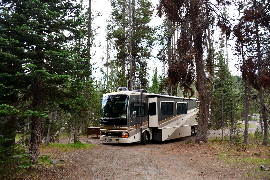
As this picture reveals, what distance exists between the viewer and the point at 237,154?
10.7 meters

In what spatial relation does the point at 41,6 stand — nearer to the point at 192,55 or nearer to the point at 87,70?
the point at 87,70

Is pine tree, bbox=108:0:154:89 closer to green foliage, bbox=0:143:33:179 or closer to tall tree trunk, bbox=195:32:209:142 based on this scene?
tall tree trunk, bbox=195:32:209:142

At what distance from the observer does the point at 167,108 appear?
1625cm

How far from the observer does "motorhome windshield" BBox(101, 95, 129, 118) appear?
14.0 m

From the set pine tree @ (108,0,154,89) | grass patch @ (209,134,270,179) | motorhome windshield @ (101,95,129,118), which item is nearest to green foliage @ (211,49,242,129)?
grass patch @ (209,134,270,179)

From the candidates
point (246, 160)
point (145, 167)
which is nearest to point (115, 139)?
point (145, 167)

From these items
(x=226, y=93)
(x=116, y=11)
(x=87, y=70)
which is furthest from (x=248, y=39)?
(x=116, y=11)

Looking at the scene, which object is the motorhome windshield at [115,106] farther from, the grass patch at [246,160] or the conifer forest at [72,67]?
the grass patch at [246,160]

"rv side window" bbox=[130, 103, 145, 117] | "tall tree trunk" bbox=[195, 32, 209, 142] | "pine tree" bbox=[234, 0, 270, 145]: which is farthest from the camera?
"rv side window" bbox=[130, 103, 145, 117]

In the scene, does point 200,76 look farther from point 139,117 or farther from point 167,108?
point 139,117

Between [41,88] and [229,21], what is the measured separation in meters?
10.8

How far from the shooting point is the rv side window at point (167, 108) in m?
15.8

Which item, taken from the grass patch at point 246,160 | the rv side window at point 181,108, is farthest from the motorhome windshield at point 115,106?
the grass patch at point 246,160

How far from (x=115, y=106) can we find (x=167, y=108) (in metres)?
3.94
